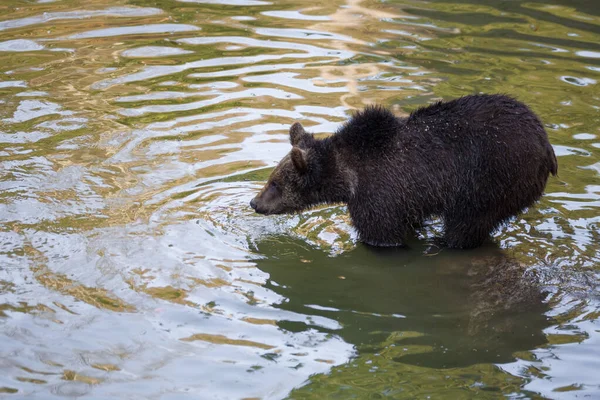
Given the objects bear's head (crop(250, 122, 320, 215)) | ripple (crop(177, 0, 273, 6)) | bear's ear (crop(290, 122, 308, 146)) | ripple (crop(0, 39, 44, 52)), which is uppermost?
ripple (crop(177, 0, 273, 6))

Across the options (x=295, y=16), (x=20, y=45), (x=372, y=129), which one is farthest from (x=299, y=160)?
(x=295, y=16)

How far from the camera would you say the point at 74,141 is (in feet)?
33.3

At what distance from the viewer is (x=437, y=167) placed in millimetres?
8062

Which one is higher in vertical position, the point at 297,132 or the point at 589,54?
the point at 589,54

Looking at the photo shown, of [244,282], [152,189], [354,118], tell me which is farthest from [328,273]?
[152,189]

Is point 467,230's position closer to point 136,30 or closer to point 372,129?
point 372,129

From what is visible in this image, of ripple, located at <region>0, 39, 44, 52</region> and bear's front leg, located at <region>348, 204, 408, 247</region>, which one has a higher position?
ripple, located at <region>0, 39, 44, 52</region>

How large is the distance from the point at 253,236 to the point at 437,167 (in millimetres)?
2107

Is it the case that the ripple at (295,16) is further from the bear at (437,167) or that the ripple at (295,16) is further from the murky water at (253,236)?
the bear at (437,167)

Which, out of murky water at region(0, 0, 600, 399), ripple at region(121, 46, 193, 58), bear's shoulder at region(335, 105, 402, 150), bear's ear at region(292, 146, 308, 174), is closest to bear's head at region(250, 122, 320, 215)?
bear's ear at region(292, 146, 308, 174)

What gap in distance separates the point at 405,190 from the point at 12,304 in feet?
13.2

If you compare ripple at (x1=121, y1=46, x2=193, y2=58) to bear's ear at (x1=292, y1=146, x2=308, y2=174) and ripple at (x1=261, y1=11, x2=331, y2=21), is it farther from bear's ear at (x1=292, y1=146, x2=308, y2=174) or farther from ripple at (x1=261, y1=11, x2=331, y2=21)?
bear's ear at (x1=292, y1=146, x2=308, y2=174)

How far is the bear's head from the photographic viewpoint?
8492 mm

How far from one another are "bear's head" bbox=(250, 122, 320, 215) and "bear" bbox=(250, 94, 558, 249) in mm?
16
